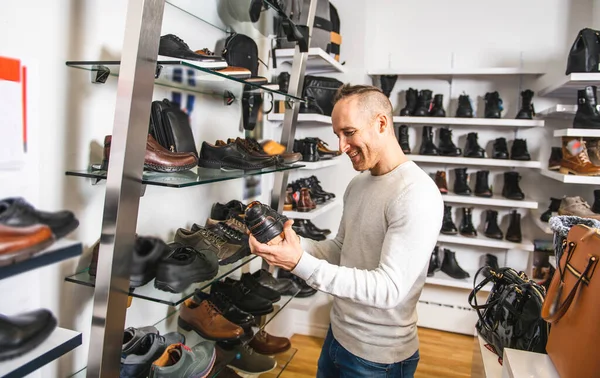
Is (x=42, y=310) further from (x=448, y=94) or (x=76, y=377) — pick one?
(x=448, y=94)

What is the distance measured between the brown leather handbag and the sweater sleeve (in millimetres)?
356

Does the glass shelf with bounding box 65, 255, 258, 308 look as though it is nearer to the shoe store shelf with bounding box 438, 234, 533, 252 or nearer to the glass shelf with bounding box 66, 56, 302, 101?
the glass shelf with bounding box 66, 56, 302, 101

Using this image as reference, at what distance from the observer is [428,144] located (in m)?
3.46

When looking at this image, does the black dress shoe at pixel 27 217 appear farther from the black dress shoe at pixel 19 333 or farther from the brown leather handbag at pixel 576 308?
the brown leather handbag at pixel 576 308

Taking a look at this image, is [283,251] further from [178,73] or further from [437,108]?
[437,108]

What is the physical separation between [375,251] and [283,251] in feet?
1.23

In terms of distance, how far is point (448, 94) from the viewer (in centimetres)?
358

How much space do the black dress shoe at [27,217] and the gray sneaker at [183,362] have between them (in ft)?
3.17

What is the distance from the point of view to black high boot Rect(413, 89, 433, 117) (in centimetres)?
341

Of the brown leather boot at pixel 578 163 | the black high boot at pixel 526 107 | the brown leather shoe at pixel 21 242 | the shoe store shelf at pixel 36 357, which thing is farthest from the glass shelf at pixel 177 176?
the black high boot at pixel 526 107

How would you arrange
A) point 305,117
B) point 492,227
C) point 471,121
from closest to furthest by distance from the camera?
point 305,117, point 471,121, point 492,227

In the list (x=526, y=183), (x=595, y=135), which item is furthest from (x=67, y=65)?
(x=526, y=183)

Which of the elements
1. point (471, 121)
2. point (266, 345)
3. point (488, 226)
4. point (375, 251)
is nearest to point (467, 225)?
point (488, 226)

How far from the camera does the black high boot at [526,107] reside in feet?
10.4
